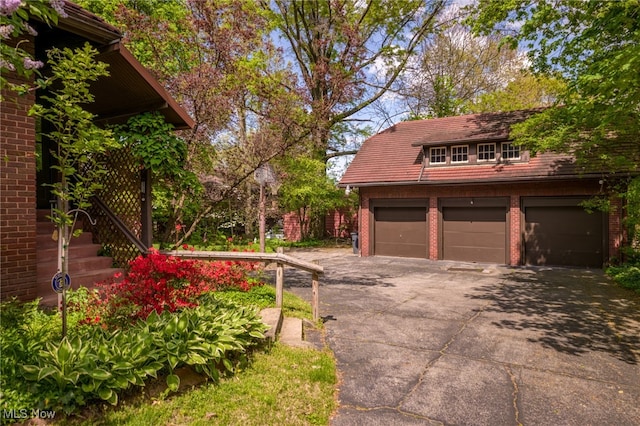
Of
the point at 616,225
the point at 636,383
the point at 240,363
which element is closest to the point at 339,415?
the point at 240,363

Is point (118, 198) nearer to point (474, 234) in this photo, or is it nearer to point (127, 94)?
point (127, 94)

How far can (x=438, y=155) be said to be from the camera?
17656mm

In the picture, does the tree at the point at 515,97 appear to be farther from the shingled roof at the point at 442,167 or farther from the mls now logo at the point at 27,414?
the mls now logo at the point at 27,414

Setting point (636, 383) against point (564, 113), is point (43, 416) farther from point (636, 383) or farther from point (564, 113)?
point (564, 113)

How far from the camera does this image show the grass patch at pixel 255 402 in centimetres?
318

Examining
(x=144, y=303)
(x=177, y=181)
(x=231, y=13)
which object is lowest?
(x=144, y=303)

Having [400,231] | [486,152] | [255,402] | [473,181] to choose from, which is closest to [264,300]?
[255,402]

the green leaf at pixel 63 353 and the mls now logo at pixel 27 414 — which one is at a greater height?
the green leaf at pixel 63 353

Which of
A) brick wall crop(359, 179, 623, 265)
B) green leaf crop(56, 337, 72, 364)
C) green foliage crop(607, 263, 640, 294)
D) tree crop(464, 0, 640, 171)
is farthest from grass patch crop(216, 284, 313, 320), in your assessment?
brick wall crop(359, 179, 623, 265)

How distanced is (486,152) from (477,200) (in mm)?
2258

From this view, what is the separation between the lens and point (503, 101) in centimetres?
2591

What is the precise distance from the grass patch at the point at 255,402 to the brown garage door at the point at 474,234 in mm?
13824

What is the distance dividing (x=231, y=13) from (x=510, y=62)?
26.2 meters

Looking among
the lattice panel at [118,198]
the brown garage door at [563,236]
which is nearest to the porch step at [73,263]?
the lattice panel at [118,198]
